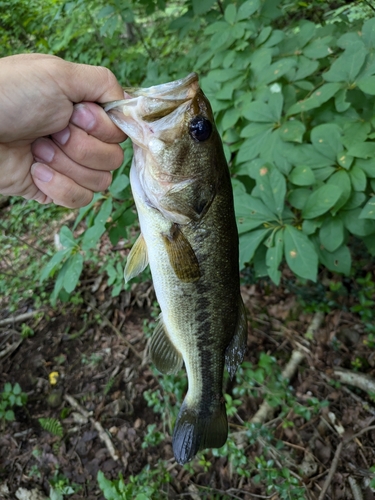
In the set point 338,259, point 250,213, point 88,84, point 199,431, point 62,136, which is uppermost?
point 88,84

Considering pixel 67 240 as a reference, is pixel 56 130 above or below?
above

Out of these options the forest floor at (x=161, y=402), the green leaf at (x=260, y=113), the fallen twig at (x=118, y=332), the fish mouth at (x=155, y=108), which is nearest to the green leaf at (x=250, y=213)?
the green leaf at (x=260, y=113)

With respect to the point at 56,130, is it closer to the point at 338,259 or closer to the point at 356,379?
the point at 338,259

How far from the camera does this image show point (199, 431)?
2.00m

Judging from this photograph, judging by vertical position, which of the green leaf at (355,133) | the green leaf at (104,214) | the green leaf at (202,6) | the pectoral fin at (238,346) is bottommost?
the pectoral fin at (238,346)

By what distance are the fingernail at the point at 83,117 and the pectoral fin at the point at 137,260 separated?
1.84ft

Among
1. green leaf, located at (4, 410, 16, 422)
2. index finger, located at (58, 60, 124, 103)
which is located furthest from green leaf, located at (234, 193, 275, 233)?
green leaf, located at (4, 410, 16, 422)

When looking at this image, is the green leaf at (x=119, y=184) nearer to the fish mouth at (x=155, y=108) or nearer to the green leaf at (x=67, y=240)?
the green leaf at (x=67, y=240)

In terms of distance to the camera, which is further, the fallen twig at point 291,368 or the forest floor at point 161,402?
the fallen twig at point 291,368

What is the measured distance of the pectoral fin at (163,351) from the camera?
2.00m

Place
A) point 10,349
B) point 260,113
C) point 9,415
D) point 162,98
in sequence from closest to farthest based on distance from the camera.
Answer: point 162,98 < point 260,113 < point 9,415 < point 10,349

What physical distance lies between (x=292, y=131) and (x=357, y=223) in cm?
67

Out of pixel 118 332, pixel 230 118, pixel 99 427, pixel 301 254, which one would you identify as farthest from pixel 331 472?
pixel 230 118

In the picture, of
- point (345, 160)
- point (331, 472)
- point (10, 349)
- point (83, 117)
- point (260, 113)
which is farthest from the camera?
point (10, 349)
